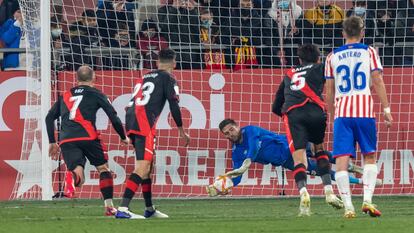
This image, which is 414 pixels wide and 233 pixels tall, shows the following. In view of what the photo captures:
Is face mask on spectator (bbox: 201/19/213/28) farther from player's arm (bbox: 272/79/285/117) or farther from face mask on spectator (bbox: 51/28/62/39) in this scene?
player's arm (bbox: 272/79/285/117)

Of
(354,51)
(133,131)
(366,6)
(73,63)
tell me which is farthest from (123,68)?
(354,51)

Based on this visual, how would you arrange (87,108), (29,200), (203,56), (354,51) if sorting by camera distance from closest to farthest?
1. (354,51)
2. (87,108)
3. (29,200)
4. (203,56)

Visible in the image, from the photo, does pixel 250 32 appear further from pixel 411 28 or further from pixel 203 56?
pixel 411 28

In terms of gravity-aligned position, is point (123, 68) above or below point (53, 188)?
above

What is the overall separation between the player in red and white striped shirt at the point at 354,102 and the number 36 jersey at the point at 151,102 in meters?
2.28

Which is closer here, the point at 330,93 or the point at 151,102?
the point at 330,93

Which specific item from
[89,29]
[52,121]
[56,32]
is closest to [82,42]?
[89,29]

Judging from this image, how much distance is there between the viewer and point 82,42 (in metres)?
19.9

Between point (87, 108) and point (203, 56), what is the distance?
521 centimetres

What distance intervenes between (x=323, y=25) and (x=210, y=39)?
1.82 m

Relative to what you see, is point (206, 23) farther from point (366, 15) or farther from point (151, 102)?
point (151, 102)

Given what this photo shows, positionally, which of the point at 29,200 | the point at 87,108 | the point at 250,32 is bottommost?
the point at 29,200

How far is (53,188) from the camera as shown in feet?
64.2

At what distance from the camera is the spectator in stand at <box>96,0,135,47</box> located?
20031 millimetres
